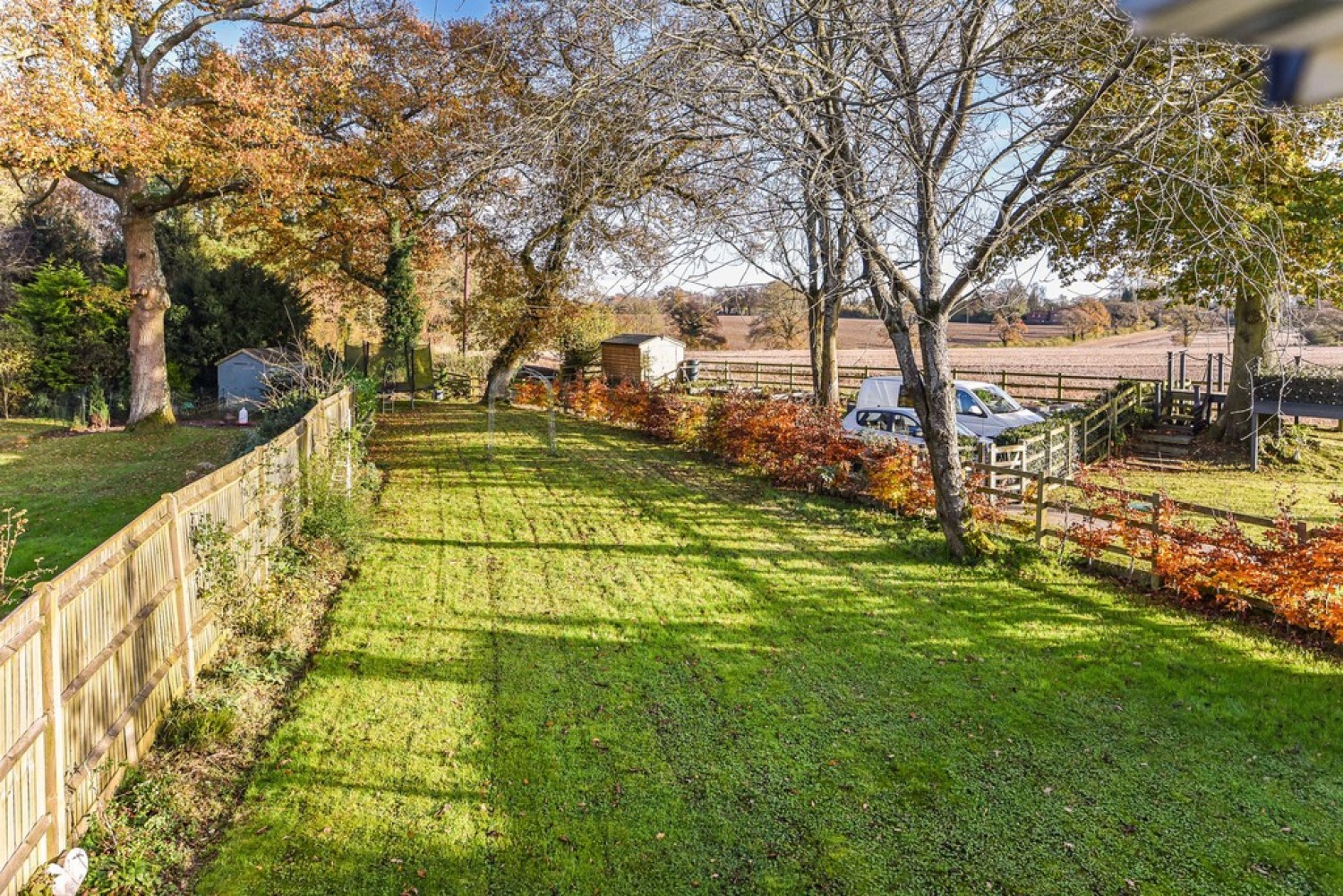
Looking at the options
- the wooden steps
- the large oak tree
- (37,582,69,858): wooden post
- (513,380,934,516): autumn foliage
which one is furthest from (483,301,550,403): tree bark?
(37,582,69,858): wooden post

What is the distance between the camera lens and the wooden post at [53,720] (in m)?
3.22

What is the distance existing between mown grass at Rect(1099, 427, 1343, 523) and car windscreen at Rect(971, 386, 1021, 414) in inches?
84.2

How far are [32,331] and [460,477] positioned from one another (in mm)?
15475

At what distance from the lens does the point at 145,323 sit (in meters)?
17.7

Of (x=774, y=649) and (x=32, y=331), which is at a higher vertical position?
(x=32, y=331)

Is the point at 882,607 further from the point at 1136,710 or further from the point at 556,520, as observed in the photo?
the point at 556,520

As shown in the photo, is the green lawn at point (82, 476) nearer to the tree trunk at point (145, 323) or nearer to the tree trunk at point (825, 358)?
the tree trunk at point (145, 323)

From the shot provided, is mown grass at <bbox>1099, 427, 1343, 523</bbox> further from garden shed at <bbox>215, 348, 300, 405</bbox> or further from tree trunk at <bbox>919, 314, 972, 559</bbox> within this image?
garden shed at <bbox>215, 348, 300, 405</bbox>

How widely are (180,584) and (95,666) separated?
118 centimetres

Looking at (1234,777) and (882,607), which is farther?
(882,607)

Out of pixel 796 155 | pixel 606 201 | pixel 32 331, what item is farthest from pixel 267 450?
pixel 32 331

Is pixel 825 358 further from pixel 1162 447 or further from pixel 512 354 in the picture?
pixel 512 354

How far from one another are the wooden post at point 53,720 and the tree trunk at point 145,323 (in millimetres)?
17388

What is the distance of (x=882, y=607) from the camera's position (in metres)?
7.25
